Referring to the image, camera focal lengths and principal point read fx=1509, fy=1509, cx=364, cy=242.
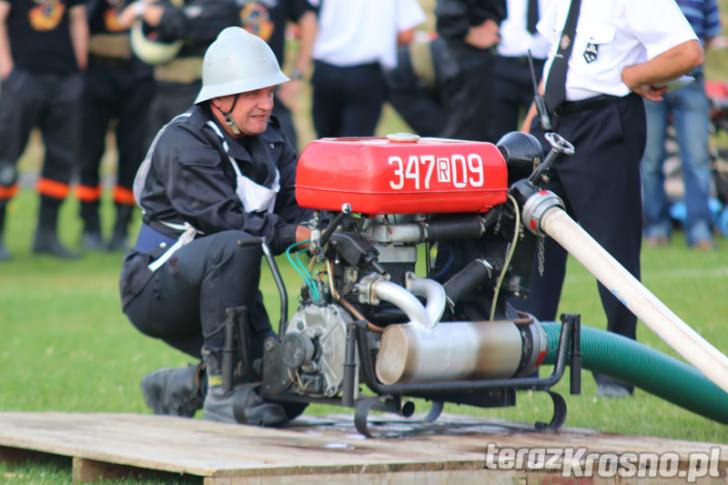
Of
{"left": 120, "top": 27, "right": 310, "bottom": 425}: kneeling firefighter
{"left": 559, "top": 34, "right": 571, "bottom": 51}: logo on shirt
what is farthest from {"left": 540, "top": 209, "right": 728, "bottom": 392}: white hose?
{"left": 559, "top": 34, "right": 571, "bottom": 51}: logo on shirt

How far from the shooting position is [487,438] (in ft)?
18.4

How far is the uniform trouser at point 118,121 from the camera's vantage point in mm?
13570

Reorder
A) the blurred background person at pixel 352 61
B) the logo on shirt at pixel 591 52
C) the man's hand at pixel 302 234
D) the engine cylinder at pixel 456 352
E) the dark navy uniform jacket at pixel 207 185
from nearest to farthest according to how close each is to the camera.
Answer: the engine cylinder at pixel 456 352, the man's hand at pixel 302 234, the dark navy uniform jacket at pixel 207 185, the logo on shirt at pixel 591 52, the blurred background person at pixel 352 61

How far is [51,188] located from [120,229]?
0.93 m

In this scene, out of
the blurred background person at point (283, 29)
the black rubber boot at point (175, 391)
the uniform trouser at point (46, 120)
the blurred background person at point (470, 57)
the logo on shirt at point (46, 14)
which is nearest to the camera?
the black rubber boot at point (175, 391)

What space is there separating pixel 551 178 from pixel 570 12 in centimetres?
75

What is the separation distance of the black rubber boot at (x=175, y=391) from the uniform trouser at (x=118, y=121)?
7089mm

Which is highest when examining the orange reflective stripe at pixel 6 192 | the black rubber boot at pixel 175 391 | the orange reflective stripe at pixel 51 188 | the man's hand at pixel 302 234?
the man's hand at pixel 302 234

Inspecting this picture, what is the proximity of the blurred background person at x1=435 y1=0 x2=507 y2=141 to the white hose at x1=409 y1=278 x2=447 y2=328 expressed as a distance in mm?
6416

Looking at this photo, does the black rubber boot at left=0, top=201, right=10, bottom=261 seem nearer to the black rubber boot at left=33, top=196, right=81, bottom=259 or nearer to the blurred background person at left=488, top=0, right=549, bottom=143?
the black rubber boot at left=33, top=196, right=81, bottom=259

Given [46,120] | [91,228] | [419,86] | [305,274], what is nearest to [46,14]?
[46,120]

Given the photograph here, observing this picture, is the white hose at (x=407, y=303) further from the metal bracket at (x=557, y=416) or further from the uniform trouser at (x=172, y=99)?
the uniform trouser at (x=172, y=99)

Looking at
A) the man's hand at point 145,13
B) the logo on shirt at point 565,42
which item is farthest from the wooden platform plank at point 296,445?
the man's hand at point 145,13

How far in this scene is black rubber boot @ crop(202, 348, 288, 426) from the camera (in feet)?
19.4
